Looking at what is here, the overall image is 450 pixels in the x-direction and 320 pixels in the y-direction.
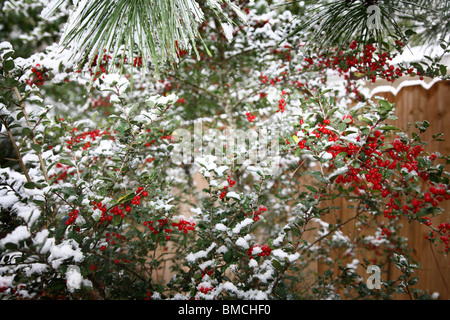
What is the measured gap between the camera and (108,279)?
139cm

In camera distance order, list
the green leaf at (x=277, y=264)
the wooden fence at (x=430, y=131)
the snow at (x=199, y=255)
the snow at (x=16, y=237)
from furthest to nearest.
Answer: the wooden fence at (x=430, y=131)
the snow at (x=199, y=255)
the green leaf at (x=277, y=264)
the snow at (x=16, y=237)

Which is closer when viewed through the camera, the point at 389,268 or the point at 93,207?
the point at 93,207

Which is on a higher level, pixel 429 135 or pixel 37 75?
pixel 37 75

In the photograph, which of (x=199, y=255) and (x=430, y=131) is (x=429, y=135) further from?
(x=199, y=255)

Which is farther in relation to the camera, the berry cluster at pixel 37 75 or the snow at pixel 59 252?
the berry cluster at pixel 37 75

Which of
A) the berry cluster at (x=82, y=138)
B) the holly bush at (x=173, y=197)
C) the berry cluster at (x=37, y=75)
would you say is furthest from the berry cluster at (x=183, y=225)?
the berry cluster at (x=37, y=75)

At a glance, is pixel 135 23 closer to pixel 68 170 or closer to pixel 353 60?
pixel 353 60

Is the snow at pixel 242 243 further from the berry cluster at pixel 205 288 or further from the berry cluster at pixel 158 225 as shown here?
the berry cluster at pixel 158 225

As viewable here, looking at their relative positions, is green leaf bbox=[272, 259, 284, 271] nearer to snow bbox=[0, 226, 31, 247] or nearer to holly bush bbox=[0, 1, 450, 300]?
holly bush bbox=[0, 1, 450, 300]

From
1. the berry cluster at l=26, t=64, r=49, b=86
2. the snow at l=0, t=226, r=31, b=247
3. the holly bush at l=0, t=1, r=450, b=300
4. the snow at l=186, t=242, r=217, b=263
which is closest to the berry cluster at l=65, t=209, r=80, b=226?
the holly bush at l=0, t=1, r=450, b=300

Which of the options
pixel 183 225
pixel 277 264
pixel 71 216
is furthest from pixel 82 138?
pixel 277 264
